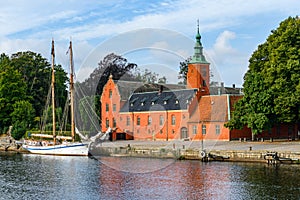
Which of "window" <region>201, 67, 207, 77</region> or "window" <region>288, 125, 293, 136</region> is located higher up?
"window" <region>201, 67, 207, 77</region>

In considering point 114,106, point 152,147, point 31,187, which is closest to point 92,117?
point 114,106

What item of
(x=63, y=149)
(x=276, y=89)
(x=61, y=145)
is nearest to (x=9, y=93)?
(x=61, y=145)

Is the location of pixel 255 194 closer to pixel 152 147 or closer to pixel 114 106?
pixel 152 147

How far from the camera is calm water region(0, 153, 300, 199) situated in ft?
114

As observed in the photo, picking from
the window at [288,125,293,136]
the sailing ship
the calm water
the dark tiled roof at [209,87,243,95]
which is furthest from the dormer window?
the calm water

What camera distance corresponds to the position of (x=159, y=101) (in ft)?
252

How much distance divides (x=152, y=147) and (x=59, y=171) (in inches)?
581

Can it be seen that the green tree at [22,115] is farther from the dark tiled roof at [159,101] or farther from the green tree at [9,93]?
the dark tiled roof at [159,101]

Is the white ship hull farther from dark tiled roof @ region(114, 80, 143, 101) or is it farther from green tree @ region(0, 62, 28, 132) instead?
green tree @ region(0, 62, 28, 132)

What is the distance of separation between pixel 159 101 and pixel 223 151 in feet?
82.8

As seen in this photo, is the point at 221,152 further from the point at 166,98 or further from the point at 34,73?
the point at 34,73

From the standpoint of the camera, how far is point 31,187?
38.7 m

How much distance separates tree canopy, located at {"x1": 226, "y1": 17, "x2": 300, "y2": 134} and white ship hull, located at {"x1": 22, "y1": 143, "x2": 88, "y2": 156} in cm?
1763

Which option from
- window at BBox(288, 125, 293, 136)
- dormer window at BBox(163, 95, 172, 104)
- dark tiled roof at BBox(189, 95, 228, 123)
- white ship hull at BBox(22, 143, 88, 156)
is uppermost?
dormer window at BBox(163, 95, 172, 104)
